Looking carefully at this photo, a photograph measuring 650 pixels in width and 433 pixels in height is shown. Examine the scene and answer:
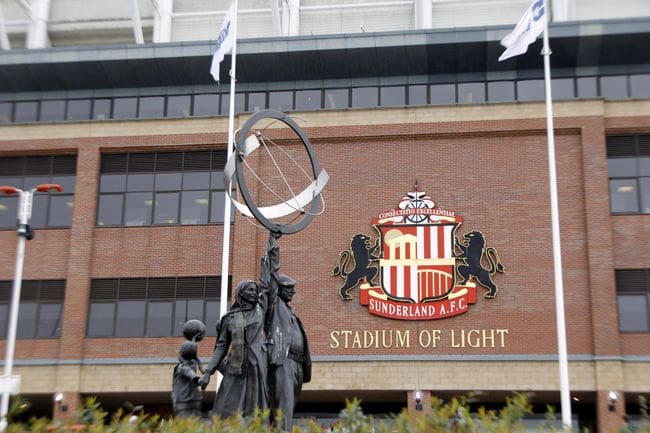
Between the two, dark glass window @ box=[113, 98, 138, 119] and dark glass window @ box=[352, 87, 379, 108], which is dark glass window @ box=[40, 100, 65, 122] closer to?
dark glass window @ box=[113, 98, 138, 119]

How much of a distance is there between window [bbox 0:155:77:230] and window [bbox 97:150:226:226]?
5.04 ft

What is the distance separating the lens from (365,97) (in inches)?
1464

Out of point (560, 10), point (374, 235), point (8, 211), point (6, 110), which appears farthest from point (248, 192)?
point (6, 110)

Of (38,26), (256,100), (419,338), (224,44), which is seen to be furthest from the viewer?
(38,26)

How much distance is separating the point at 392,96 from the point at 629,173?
9830 mm

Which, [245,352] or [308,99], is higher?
[308,99]

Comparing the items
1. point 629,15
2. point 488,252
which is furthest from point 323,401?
point 629,15

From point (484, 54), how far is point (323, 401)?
50.6 feet

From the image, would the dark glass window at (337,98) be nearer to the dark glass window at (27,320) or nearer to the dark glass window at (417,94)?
the dark glass window at (417,94)

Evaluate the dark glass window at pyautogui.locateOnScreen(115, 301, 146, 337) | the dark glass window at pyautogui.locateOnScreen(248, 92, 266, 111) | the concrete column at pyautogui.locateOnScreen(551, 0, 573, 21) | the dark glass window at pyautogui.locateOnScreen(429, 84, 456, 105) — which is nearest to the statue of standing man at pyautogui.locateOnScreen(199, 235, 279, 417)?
the dark glass window at pyautogui.locateOnScreen(115, 301, 146, 337)

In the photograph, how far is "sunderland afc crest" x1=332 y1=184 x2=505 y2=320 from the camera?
33625 mm

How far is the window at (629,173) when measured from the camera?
34094 millimetres

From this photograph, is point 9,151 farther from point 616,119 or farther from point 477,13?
point 616,119

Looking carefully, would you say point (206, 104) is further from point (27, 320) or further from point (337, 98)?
point (27, 320)
